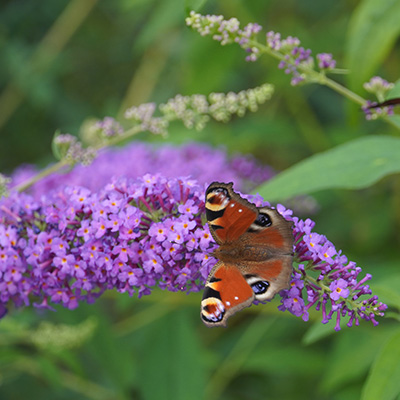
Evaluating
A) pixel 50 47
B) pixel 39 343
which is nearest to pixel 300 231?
pixel 39 343

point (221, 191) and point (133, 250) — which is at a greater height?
point (221, 191)

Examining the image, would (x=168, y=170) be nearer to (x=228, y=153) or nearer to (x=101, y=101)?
(x=228, y=153)

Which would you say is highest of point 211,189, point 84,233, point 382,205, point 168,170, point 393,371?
point 382,205

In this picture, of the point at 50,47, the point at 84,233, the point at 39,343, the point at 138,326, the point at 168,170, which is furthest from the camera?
the point at 50,47

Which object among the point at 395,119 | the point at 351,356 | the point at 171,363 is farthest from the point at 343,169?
the point at 171,363

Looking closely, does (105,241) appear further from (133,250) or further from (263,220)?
(263,220)

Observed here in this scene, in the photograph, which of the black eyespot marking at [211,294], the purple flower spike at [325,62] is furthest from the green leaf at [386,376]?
the purple flower spike at [325,62]
